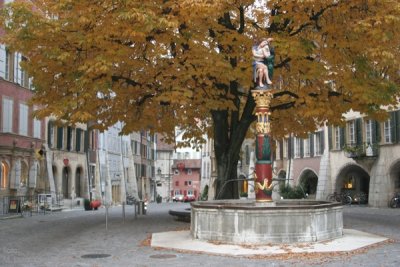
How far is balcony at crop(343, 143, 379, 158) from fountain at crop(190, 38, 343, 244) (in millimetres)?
22074

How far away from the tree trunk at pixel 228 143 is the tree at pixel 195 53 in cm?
5

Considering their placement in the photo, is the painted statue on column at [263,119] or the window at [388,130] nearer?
the painted statue on column at [263,119]

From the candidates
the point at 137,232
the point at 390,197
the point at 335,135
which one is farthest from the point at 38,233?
the point at 335,135

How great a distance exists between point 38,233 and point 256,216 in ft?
29.5

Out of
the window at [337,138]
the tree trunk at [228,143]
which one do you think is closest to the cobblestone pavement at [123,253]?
the tree trunk at [228,143]

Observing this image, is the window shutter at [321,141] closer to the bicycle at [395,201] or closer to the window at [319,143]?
the window at [319,143]

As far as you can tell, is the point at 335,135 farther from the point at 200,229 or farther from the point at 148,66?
the point at 200,229

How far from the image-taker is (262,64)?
15.9 metres

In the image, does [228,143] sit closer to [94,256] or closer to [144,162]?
[94,256]

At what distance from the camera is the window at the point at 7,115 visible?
34.3m

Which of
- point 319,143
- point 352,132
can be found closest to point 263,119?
point 352,132

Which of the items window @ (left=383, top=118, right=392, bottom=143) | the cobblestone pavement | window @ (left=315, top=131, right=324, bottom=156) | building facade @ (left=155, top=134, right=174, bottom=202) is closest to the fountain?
the cobblestone pavement

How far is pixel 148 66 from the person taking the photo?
20.1 m

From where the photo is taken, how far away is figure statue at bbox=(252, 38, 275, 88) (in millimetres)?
15898
